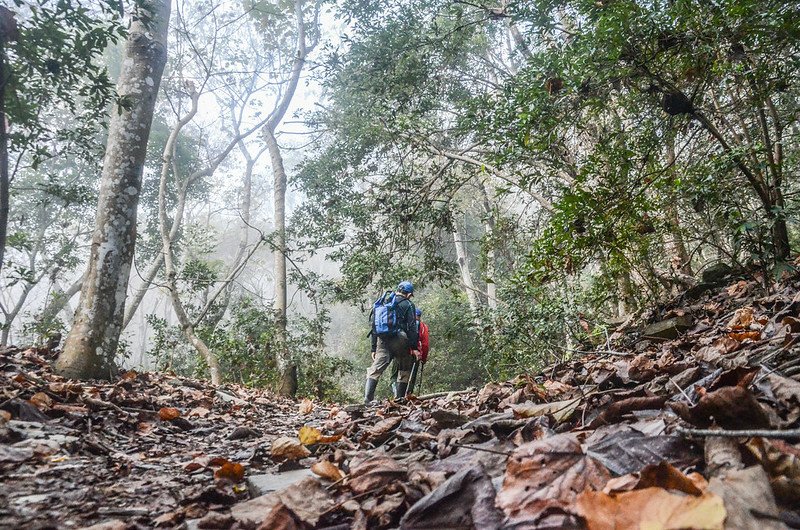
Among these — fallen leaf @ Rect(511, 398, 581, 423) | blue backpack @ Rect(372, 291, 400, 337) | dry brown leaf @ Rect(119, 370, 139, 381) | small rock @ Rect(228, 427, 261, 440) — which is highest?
blue backpack @ Rect(372, 291, 400, 337)

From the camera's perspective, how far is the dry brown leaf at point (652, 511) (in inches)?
28.0

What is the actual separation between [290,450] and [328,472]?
2.21ft

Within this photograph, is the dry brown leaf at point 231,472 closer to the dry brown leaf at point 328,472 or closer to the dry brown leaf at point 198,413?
the dry brown leaf at point 328,472

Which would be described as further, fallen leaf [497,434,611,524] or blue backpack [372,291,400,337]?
blue backpack [372,291,400,337]

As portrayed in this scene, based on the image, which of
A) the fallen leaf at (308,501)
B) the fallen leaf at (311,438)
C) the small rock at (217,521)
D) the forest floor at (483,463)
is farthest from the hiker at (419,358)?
the small rock at (217,521)

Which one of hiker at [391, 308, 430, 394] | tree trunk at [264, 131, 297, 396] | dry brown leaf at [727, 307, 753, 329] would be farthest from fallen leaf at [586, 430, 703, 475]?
tree trunk at [264, 131, 297, 396]

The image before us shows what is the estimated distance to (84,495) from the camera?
1611 millimetres

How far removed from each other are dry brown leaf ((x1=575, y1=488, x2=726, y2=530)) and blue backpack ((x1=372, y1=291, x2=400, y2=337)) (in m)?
5.55

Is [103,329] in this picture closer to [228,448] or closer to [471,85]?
[228,448]

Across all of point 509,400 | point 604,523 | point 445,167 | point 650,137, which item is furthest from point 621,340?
point 604,523

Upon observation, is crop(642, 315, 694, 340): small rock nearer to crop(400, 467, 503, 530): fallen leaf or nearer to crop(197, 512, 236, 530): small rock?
crop(400, 467, 503, 530): fallen leaf

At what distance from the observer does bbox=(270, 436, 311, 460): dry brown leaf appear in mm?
2163

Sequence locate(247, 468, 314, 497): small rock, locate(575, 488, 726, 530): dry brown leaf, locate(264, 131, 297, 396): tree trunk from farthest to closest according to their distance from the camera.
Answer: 1. locate(264, 131, 297, 396): tree trunk
2. locate(247, 468, 314, 497): small rock
3. locate(575, 488, 726, 530): dry brown leaf

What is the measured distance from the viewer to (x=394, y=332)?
255 inches
